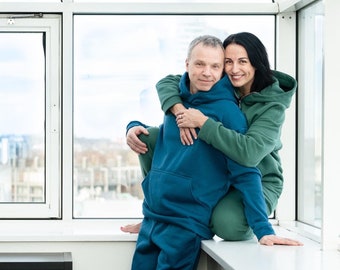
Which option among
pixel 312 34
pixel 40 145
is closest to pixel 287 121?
pixel 312 34

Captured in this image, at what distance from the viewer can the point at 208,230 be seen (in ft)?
8.55

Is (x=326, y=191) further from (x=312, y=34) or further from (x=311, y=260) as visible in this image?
(x=312, y=34)

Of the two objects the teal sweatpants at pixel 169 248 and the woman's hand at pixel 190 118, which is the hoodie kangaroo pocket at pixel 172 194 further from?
the woman's hand at pixel 190 118

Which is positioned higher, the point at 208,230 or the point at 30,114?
the point at 30,114

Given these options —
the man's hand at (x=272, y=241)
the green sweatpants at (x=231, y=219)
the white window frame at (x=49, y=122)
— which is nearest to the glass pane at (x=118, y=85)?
the white window frame at (x=49, y=122)

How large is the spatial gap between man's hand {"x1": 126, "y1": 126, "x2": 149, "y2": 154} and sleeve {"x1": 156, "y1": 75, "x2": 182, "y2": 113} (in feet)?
0.50

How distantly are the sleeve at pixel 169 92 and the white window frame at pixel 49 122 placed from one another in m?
0.61

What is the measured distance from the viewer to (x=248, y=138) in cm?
247

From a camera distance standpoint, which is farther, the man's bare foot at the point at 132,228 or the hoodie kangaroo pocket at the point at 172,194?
the man's bare foot at the point at 132,228

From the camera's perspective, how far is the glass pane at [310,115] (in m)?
3.05

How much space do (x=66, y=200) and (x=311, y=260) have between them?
49.9 inches

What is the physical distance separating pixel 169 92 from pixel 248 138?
1.25 feet

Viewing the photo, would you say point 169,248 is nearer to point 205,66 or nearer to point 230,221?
point 230,221

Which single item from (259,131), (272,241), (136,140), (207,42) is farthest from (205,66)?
(272,241)
